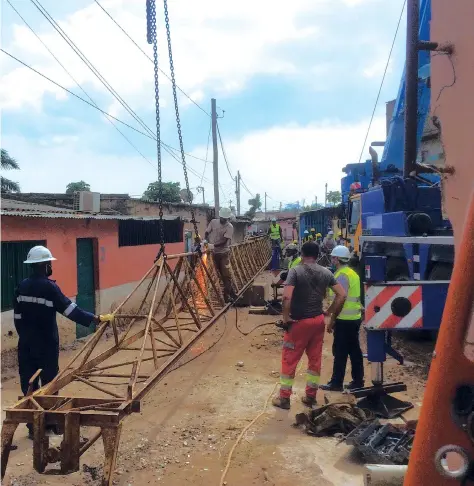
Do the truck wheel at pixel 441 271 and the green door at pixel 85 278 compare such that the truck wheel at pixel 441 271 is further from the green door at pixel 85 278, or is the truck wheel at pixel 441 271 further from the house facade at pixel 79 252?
the green door at pixel 85 278

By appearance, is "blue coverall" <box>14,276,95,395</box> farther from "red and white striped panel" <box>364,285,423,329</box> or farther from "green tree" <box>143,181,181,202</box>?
"green tree" <box>143,181,181,202</box>

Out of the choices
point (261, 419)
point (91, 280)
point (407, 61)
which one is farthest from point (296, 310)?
point (91, 280)

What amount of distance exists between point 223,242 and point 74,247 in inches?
107

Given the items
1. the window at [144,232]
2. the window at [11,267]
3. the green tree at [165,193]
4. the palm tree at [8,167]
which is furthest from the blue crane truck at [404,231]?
the green tree at [165,193]

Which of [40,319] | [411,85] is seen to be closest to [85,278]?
[40,319]

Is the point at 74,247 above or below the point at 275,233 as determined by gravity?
below

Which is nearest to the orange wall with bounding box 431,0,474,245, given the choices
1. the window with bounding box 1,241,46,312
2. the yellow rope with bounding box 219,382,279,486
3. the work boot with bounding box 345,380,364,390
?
the yellow rope with bounding box 219,382,279,486

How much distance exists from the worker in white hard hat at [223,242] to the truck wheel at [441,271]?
3770mm

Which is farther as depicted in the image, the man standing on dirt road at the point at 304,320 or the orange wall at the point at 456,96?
Result: the man standing on dirt road at the point at 304,320

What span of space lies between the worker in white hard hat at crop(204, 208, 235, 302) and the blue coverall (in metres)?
4.32

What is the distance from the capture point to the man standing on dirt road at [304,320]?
4.90 m

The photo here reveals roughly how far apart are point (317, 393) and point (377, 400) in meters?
1.04

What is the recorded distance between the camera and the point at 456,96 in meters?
1.82

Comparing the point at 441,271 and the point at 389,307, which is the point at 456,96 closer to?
the point at 389,307
